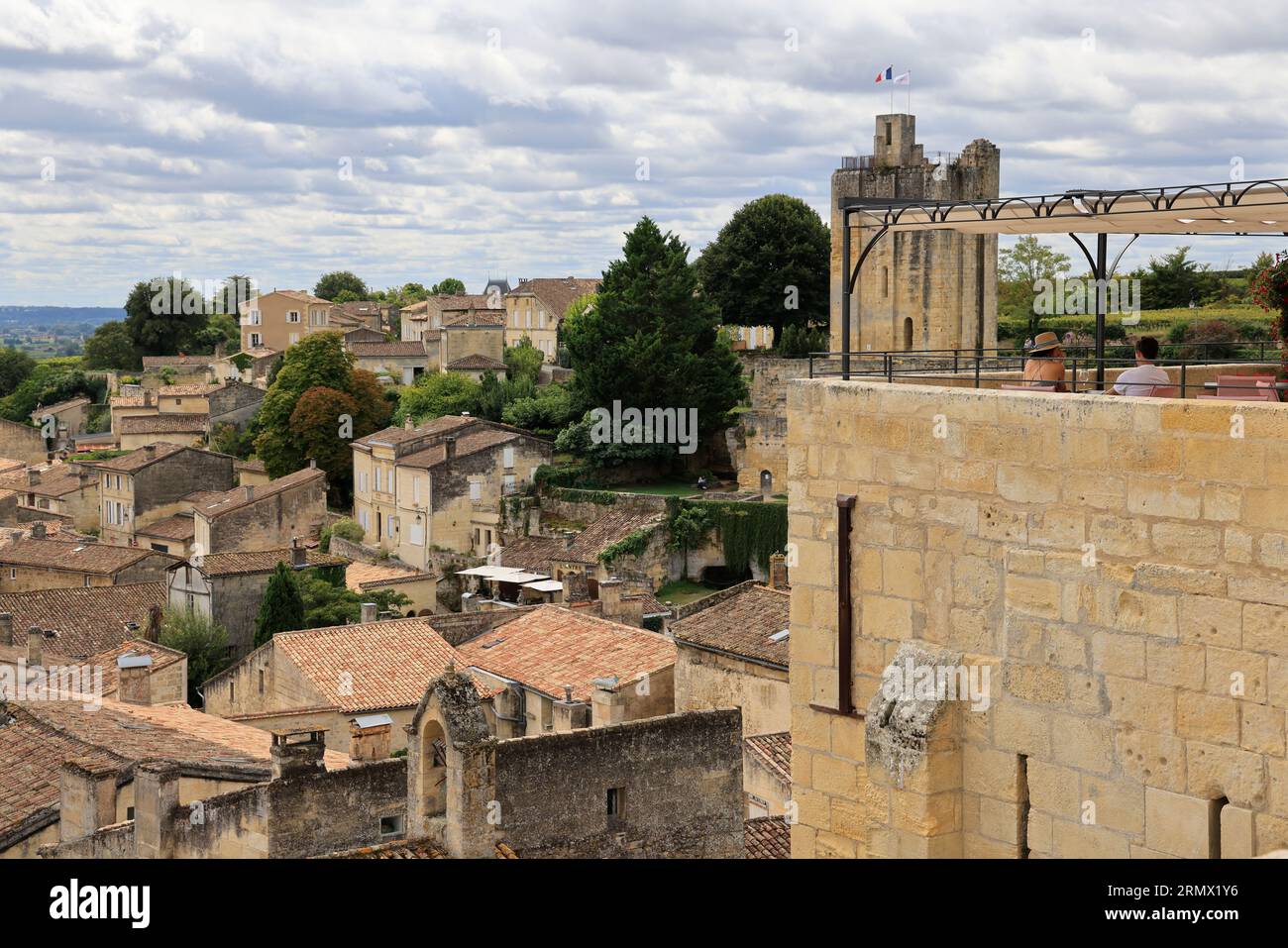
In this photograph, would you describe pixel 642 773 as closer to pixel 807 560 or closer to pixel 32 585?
pixel 807 560

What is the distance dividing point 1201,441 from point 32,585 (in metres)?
49.7

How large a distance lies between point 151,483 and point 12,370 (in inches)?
1878

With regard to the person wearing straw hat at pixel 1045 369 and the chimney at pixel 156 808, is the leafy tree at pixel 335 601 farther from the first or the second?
the person wearing straw hat at pixel 1045 369

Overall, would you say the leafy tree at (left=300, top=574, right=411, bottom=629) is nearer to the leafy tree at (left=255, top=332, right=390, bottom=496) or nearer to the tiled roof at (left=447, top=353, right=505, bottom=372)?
the leafy tree at (left=255, top=332, right=390, bottom=496)

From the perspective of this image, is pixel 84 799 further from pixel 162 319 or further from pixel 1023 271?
pixel 162 319

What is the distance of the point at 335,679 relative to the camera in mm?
31656

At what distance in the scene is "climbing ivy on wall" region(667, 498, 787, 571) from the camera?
4941 cm

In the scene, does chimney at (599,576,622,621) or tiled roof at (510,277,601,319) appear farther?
tiled roof at (510,277,601,319)

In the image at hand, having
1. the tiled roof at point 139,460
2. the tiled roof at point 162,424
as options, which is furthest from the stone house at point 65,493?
the tiled roof at point 162,424

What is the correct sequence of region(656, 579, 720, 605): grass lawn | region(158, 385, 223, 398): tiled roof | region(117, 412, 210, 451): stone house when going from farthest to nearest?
region(158, 385, 223, 398): tiled roof, region(117, 412, 210, 451): stone house, region(656, 579, 720, 605): grass lawn

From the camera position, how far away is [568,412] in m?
59.3

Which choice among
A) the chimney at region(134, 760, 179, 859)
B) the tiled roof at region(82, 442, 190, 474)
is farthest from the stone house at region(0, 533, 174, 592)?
the chimney at region(134, 760, 179, 859)

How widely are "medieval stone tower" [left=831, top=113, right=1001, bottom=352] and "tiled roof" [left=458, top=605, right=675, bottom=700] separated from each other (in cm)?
1484

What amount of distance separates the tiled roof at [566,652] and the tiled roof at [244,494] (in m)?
23.1
